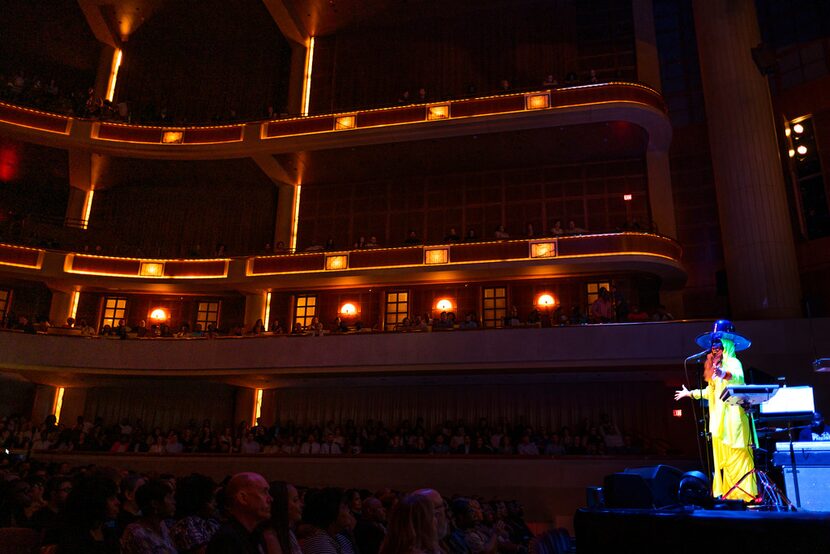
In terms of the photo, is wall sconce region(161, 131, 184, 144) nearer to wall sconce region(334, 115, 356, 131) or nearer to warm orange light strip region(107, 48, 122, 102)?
warm orange light strip region(107, 48, 122, 102)

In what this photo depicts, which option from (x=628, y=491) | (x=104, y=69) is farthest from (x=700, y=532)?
(x=104, y=69)

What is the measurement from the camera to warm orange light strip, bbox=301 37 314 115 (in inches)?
870

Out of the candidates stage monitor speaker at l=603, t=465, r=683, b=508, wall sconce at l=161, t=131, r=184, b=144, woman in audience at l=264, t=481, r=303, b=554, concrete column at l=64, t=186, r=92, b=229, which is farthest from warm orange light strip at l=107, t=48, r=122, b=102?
stage monitor speaker at l=603, t=465, r=683, b=508

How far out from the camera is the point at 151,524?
12.9 feet

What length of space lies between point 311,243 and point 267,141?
341 centimetres

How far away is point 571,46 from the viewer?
20.4 metres

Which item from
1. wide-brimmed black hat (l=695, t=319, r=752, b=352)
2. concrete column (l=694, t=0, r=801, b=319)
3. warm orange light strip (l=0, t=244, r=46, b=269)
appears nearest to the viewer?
wide-brimmed black hat (l=695, t=319, r=752, b=352)

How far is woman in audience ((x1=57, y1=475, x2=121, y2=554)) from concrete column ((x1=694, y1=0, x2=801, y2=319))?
14571mm

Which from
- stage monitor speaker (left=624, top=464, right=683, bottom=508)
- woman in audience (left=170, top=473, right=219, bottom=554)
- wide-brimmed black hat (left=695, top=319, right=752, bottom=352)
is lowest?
woman in audience (left=170, top=473, right=219, bottom=554)

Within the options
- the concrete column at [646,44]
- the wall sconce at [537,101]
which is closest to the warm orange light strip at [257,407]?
the wall sconce at [537,101]

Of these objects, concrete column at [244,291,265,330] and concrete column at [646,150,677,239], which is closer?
concrete column at [646,150,677,239]

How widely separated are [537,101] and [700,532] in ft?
51.0

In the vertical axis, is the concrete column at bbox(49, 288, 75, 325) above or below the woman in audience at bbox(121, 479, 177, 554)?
above

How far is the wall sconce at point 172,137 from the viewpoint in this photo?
2045cm
